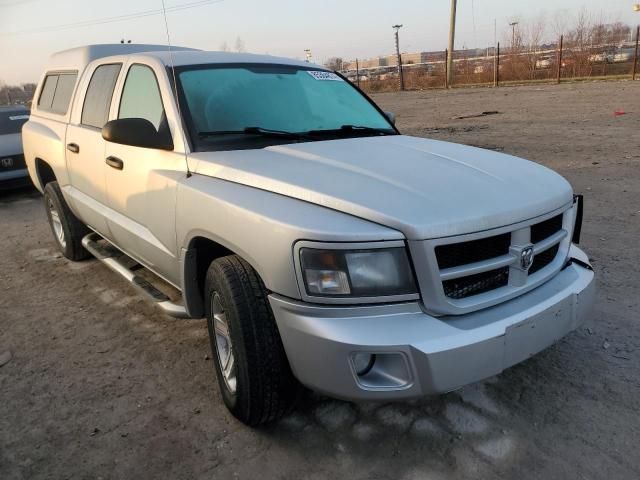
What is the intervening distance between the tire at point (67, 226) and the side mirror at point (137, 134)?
226 cm

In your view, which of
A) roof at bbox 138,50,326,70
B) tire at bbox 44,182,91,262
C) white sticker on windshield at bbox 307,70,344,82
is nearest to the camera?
roof at bbox 138,50,326,70

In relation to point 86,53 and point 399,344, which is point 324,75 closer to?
point 86,53

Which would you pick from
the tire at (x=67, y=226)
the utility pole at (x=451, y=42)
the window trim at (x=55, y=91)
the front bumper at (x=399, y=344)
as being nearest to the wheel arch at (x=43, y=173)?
the tire at (x=67, y=226)

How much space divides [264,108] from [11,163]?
6.54 meters

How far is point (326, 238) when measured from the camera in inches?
78.6

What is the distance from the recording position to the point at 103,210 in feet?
12.7

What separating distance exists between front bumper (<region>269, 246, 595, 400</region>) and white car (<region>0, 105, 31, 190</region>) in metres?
7.51

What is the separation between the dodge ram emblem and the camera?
7.27 feet

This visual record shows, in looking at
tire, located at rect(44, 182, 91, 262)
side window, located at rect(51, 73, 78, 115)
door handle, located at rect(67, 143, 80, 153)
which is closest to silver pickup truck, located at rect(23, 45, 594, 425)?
door handle, located at rect(67, 143, 80, 153)

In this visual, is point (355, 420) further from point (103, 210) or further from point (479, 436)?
point (103, 210)

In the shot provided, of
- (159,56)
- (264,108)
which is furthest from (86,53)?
(264,108)

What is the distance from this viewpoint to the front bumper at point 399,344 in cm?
194

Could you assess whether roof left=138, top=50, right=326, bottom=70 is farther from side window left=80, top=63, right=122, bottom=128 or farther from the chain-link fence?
the chain-link fence

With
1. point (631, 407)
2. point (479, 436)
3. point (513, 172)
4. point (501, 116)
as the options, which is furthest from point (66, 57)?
point (501, 116)
